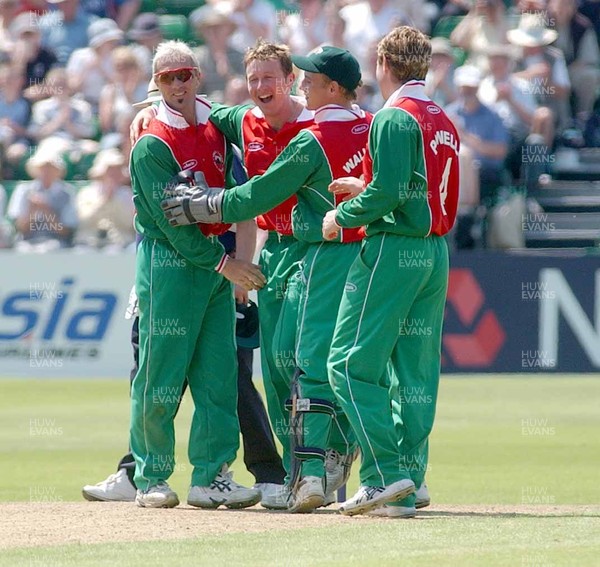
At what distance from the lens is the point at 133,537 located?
666 centimetres

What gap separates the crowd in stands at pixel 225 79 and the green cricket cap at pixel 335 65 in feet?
28.9

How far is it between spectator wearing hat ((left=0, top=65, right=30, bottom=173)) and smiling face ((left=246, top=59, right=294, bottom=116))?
11.0m

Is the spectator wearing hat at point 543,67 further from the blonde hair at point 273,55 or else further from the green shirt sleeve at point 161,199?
the green shirt sleeve at point 161,199

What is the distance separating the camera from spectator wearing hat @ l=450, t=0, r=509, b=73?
17.8 meters

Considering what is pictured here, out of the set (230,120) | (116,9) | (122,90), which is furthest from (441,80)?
(230,120)

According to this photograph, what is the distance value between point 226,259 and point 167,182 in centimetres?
51

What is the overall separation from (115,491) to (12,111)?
436 inches

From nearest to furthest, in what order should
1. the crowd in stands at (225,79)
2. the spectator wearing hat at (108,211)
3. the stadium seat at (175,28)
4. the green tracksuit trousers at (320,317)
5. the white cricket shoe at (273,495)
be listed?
the green tracksuit trousers at (320,317) < the white cricket shoe at (273,495) < the spectator wearing hat at (108,211) < the crowd in stands at (225,79) < the stadium seat at (175,28)

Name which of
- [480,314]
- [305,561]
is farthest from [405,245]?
[480,314]

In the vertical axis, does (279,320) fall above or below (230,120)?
below

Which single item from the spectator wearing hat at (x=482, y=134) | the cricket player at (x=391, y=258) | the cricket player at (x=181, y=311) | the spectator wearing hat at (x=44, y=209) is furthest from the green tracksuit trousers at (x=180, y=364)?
the spectator wearing hat at (x=482, y=134)

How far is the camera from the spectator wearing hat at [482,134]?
16.4 meters

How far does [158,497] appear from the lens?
768cm

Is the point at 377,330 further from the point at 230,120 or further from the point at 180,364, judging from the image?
the point at 230,120
